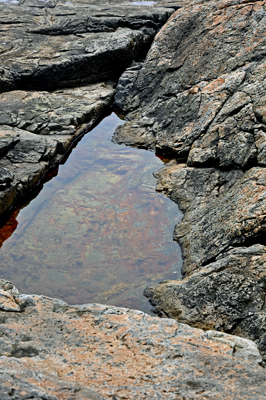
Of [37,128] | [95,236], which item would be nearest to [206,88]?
[37,128]

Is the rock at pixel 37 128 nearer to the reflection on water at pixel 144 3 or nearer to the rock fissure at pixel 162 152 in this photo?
the rock fissure at pixel 162 152

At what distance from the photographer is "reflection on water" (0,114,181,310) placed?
17.8 feet

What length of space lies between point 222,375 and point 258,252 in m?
1.97

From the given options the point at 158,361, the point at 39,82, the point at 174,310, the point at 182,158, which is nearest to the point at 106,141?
the point at 182,158

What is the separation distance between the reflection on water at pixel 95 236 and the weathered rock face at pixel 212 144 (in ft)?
1.22

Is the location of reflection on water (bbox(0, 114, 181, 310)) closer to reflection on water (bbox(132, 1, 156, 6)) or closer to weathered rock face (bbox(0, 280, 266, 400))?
weathered rock face (bbox(0, 280, 266, 400))

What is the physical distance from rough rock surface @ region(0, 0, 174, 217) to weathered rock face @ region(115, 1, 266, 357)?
1.02 metres

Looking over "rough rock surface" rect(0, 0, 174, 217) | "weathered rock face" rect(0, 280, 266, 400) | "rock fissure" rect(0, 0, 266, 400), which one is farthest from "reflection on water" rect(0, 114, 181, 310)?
"weathered rock face" rect(0, 280, 266, 400)

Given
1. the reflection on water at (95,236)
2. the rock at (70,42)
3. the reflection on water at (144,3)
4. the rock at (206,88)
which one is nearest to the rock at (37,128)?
the reflection on water at (95,236)

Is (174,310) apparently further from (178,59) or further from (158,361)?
(178,59)

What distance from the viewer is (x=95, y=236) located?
6.23 metres

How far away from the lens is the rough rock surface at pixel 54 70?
7742 mm

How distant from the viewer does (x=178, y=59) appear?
939 centimetres

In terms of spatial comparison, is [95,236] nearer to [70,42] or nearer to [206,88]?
[206,88]
